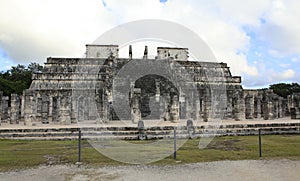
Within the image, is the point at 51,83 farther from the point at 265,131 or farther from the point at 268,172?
the point at 268,172

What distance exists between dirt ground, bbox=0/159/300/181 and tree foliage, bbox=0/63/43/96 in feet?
97.3

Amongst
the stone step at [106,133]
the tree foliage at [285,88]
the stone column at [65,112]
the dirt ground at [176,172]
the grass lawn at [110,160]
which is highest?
Result: the tree foliage at [285,88]

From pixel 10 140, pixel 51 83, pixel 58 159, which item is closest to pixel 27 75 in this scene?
pixel 51 83

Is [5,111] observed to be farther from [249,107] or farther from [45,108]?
[249,107]

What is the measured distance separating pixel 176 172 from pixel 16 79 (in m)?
40.8

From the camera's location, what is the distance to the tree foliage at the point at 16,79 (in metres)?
33.2

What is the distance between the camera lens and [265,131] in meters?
12.3

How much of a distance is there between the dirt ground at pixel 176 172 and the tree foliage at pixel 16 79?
29664 millimetres

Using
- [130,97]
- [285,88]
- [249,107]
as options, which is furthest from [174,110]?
[285,88]

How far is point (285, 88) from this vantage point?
52.3 m

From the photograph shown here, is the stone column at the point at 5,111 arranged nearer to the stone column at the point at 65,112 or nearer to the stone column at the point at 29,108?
the stone column at the point at 29,108

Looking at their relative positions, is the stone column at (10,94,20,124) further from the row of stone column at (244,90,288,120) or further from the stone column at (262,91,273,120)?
the stone column at (262,91,273,120)

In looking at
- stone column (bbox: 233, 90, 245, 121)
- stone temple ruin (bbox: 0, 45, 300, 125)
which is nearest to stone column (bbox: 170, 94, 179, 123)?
stone temple ruin (bbox: 0, 45, 300, 125)

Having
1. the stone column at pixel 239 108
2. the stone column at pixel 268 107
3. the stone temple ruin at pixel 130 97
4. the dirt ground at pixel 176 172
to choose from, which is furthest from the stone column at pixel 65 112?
the stone column at pixel 268 107
